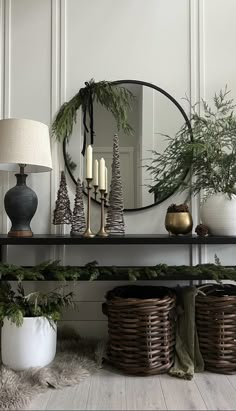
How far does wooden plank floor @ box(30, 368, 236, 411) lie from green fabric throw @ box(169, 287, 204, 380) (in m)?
0.05

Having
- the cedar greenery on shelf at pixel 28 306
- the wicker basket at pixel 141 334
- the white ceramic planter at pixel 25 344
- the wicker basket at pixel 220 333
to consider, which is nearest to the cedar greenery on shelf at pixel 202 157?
the wicker basket at pixel 220 333

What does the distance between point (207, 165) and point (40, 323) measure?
3.79ft

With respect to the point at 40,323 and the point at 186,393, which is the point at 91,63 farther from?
the point at 186,393

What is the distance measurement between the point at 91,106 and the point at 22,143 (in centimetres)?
53

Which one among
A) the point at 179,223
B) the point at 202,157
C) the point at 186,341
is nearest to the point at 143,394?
the point at 186,341

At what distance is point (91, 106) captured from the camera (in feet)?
6.53

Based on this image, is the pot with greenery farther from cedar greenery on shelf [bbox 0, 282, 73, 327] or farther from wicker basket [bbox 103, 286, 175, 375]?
wicker basket [bbox 103, 286, 175, 375]

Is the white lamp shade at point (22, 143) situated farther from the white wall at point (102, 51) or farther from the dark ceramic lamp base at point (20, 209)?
the white wall at point (102, 51)

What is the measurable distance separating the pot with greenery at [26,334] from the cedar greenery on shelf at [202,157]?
94 cm

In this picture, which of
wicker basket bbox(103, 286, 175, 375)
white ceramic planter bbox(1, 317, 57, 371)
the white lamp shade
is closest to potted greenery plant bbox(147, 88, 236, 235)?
wicker basket bbox(103, 286, 175, 375)

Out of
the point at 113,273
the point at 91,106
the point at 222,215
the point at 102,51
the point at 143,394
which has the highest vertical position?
the point at 102,51

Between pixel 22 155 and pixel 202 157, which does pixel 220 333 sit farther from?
pixel 22 155

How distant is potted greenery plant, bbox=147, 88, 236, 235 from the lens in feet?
5.64

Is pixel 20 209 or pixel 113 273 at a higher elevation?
pixel 20 209
